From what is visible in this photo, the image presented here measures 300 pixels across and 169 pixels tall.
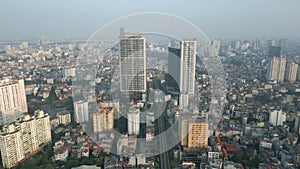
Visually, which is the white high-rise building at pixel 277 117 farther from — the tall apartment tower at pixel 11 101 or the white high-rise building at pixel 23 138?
the tall apartment tower at pixel 11 101

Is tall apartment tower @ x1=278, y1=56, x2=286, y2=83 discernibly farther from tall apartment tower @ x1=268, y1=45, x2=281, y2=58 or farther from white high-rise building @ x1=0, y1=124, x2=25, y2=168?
white high-rise building @ x1=0, y1=124, x2=25, y2=168

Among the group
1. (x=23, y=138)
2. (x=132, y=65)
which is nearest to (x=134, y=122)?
(x=132, y=65)

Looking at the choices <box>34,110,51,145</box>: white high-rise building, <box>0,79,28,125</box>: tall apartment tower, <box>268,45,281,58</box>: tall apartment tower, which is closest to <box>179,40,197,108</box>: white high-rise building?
<box>34,110,51,145</box>: white high-rise building

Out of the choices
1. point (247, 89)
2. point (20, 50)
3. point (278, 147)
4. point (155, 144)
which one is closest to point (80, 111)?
point (155, 144)

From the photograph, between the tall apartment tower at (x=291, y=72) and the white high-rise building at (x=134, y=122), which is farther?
the tall apartment tower at (x=291, y=72)

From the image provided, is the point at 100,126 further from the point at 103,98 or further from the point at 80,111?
the point at 80,111

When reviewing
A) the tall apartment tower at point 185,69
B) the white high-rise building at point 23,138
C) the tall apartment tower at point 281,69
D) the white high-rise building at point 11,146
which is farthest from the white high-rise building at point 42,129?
the tall apartment tower at point 281,69
